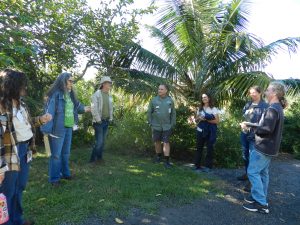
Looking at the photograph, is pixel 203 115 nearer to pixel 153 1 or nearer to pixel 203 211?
pixel 203 211

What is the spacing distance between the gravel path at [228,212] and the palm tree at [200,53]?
10.7ft

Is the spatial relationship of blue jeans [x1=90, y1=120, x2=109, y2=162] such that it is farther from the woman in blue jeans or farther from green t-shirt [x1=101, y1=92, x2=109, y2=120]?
the woman in blue jeans

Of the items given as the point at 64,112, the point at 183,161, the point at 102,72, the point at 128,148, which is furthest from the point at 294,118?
the point at 64,112

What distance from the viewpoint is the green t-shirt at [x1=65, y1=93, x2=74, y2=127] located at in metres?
5.42

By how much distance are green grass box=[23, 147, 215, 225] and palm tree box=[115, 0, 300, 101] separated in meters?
3.02

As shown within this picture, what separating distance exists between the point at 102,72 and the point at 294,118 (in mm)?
6396

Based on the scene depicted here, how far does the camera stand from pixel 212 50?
29.4 feet

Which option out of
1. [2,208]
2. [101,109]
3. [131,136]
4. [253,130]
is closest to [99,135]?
[101,109]

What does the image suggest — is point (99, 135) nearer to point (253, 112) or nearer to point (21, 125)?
point (253, 112)

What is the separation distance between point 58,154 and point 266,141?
3.36 m

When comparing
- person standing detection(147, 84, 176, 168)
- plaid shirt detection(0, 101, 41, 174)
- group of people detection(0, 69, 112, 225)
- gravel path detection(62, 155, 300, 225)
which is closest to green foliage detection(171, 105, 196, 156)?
person standing detection(147, 84, 176, 168)

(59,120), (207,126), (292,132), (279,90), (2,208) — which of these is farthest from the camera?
(292,132)

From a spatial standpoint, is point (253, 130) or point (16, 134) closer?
point (16, 134)

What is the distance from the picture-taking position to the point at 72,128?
5668 millimetres
